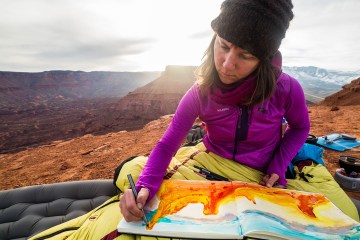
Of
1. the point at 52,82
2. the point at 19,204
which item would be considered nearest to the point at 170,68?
the point at 19,204

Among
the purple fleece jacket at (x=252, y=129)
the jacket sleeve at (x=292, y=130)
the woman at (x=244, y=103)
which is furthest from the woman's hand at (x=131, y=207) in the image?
the jacket sleeve at (x=292, y=130)

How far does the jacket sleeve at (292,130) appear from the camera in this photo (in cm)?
123

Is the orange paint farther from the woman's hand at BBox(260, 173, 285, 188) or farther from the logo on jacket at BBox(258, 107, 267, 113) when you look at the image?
the logo on jacket at BBox(258, 107, 267, 113)

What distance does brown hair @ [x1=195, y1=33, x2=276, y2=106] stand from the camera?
114cm

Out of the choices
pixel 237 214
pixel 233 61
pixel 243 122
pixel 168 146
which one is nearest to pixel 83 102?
pixel 168 146

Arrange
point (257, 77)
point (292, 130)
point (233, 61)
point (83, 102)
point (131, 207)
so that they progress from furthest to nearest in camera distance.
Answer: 1. point (83, 102)
2. point (292, 130)
3. point (257, 77)
4. point (233, 61)
5. point (131, 207)

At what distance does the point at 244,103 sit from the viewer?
121 cm

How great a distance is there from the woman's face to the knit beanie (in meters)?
0.03

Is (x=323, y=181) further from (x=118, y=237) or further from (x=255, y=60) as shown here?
(x=118, y=237)

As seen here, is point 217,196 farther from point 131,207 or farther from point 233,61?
point 233,61

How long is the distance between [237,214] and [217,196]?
155 mm

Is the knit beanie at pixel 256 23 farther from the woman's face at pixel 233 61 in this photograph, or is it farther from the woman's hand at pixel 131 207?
the woman's hand at pixel 131 207

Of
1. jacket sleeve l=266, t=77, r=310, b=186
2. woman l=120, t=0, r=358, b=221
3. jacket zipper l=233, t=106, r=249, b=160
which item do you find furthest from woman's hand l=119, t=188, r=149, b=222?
jacket sleeve l=266, t=77, r=310, b=186

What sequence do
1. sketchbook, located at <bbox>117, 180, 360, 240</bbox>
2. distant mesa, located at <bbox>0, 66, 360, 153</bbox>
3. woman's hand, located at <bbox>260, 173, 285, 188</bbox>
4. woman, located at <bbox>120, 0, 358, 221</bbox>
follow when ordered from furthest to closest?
distant mesa, located at <bbox>0, 66, 360, 153</bbox>, woman's hand, located at <bbox>260, 173, 285, 188</bbox>, woman, located at <bbox>120, 0, 358, 221</bbox>, sketchbook, located at <bbox>117, 180, 360, 240</bbox>
